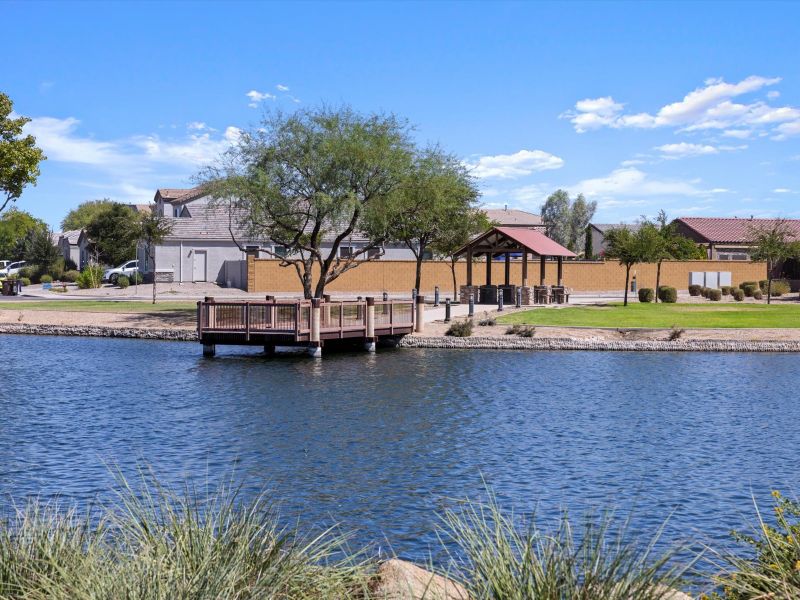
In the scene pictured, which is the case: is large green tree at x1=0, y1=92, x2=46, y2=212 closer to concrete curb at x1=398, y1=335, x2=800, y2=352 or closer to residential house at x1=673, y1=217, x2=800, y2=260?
concrete curb at x1=398, y1=335, x2=800, y2=352

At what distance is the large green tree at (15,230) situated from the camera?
85.6 m

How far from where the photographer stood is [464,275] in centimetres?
7050

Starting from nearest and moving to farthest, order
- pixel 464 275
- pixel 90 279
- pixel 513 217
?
1. pixel 90 279
2. pixel 464 275
3. pixel 513 217

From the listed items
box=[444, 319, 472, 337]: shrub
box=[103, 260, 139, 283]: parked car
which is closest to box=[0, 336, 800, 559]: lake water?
box=[444, 319, 472, 337]: shrub

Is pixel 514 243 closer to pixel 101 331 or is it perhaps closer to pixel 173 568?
pixel 101 331

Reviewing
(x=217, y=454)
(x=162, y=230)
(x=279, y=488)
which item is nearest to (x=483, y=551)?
(x=279, y=488)

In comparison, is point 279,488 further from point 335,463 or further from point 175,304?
point 175,304

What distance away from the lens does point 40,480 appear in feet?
50.5

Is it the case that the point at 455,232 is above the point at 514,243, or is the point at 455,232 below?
above

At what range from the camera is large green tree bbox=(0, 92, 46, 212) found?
5162cm

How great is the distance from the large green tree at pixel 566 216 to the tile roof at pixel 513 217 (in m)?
22.7

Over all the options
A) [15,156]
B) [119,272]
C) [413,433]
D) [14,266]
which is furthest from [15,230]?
[413,433]

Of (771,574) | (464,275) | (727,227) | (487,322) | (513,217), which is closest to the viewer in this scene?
(771,574)

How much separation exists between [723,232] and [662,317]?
48.4 m
